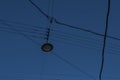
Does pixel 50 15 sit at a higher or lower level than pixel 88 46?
higher

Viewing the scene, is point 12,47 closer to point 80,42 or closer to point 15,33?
point 15,33

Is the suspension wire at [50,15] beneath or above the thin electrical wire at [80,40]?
above

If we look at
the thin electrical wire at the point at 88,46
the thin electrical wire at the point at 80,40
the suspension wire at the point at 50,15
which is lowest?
the thin electrical wire at the point at 88,46

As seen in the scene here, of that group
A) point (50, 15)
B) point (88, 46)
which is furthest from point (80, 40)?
point (50, 15)

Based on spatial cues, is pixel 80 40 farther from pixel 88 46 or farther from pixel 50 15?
pixel 50 15

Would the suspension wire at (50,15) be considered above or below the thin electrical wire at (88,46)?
above

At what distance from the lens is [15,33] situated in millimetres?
3148

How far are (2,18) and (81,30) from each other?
2.06 feet

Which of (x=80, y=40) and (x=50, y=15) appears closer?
(x=50, y=15)

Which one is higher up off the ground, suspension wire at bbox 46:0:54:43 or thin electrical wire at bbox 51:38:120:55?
suspension wire at bbox 46:0:54:43

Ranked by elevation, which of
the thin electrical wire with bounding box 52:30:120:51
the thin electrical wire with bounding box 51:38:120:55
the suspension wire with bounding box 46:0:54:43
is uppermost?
the suspension wire with bounding box 46:0:54:43

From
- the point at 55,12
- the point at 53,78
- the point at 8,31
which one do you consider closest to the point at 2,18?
the point at 8,31

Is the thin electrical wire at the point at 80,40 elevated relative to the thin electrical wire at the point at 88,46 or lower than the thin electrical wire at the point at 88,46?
elevated

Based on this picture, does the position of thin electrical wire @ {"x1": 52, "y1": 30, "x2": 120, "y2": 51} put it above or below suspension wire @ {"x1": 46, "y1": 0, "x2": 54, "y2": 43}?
below
